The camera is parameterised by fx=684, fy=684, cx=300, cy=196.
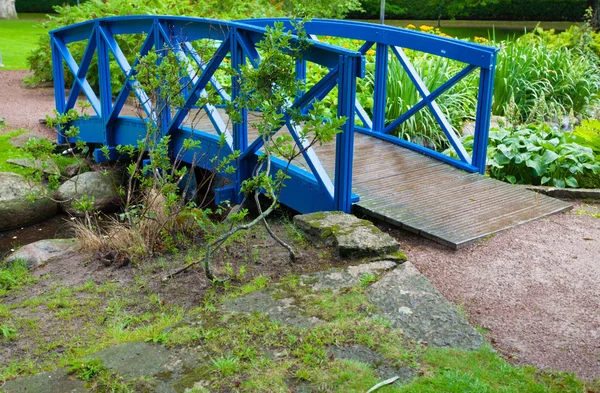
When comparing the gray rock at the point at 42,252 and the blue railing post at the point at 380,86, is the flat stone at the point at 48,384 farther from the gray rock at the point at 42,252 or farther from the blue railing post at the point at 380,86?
the blue railing post at the point at 380,86

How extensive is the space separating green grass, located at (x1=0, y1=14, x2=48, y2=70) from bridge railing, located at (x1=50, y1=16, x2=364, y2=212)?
206 inches

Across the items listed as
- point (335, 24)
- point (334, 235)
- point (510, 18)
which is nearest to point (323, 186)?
point (334, 235)

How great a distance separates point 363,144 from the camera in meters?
7.09

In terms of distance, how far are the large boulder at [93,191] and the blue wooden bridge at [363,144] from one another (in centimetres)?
71

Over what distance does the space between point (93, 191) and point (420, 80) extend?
4.21 meters

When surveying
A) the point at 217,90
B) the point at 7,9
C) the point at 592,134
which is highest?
the point at 217,90

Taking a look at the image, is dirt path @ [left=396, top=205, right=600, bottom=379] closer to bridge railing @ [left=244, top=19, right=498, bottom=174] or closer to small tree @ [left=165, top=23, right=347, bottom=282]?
small tree @ [left=165, top=23, right=347, bottom=282]

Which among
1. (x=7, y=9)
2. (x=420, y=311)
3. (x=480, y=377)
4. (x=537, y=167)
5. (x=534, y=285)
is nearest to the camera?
(x=480, y=377)

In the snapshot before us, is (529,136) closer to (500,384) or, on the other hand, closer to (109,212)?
(500,384)

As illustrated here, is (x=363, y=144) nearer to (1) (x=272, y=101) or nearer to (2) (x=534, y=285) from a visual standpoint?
(1) (x=272, y=101)

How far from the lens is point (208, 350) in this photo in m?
3.25

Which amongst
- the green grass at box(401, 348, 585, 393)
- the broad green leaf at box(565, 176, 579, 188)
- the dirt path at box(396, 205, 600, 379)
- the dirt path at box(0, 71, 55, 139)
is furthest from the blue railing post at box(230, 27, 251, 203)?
the dirt path at box(0, 71, 55, 139)

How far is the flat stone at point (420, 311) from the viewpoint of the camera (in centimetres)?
338

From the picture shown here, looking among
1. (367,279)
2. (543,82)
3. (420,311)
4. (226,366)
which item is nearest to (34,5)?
(543,82)
